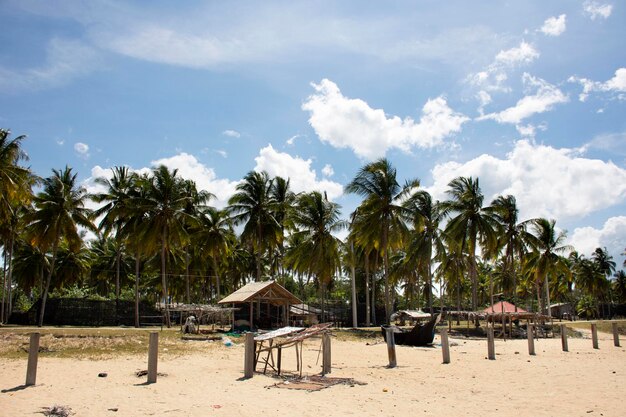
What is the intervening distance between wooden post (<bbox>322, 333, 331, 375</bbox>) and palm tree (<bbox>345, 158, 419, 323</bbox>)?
20.1 meters

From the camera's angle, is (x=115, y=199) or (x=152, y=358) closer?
(x=152, y=358)

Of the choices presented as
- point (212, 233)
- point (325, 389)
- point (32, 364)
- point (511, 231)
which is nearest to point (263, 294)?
point (212, 233)

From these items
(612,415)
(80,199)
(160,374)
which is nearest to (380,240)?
(80,199)

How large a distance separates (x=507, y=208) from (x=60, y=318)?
112 ft

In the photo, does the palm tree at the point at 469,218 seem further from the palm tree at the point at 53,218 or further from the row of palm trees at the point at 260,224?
the palm tree at the point at 53,218

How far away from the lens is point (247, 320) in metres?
31.0

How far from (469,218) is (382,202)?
299 inches

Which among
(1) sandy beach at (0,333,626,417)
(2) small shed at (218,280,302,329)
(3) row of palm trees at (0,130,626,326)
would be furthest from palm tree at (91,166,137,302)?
(1) sandy beach at (0,333,626,417)

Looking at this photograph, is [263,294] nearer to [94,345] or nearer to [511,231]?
[94,345]

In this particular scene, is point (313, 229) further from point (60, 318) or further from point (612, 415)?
point (612, 415)

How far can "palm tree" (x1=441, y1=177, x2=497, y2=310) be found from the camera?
119 ft

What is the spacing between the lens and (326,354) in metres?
13.8

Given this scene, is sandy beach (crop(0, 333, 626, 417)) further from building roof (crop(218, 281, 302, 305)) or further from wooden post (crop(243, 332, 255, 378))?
building roof (crop(218, 281, 302, 305))

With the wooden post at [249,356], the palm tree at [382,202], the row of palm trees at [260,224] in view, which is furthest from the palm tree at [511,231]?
the wooden post at [249,356]
